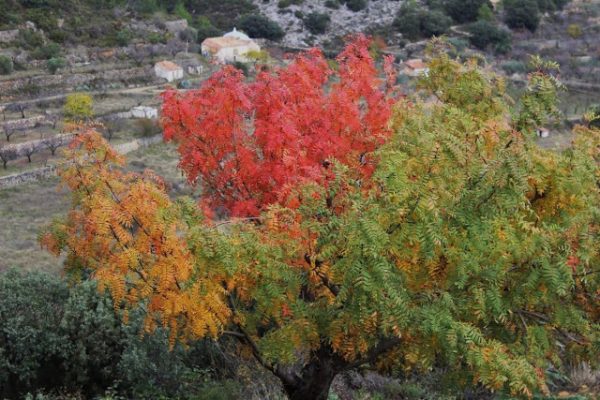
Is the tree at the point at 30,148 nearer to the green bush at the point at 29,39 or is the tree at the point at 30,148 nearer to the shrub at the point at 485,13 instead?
the green bush at the point at 29,39

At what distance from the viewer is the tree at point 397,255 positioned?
7648 millimetres

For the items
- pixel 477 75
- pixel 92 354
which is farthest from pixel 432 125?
pixel 92 354

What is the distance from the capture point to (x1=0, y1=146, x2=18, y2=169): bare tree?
1460 inches

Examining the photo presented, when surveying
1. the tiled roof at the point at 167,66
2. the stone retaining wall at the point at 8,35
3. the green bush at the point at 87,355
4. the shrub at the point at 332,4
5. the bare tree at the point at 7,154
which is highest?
the green bush at the point at 87,355

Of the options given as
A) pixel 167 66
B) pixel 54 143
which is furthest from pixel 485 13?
pixel 54 143

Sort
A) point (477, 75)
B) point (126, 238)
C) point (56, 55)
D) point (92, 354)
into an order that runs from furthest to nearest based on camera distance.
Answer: point (56, 55) → point (477, 75) → point (92, 354) → point (126, 238)

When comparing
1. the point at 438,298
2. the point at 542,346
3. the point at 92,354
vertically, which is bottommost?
the point at 92,354

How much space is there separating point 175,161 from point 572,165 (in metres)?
33.2

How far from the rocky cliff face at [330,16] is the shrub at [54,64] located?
3162cm

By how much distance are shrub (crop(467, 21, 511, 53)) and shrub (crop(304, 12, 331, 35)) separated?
19.7 metres

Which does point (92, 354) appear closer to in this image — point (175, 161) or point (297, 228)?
point (297, 228)

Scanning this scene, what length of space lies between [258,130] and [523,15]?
8201 centimetres

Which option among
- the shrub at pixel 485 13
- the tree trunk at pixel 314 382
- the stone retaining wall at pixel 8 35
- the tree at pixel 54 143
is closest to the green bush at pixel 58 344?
the tree trunk at pixel 314 382

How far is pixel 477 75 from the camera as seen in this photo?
47.2ft
